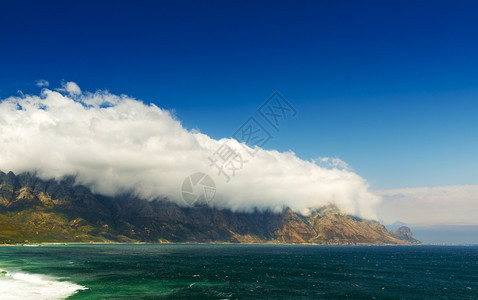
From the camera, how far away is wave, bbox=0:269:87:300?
88375mm

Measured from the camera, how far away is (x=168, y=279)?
131 metres

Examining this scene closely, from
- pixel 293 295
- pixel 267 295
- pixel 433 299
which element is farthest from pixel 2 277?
pixel 433 299

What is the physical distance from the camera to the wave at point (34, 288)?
3479 inches

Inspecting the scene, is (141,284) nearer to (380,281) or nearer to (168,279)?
(168,279)

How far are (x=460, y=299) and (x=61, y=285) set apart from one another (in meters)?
135

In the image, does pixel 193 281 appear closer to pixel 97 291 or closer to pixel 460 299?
pixel 97 291

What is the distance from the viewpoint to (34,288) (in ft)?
326

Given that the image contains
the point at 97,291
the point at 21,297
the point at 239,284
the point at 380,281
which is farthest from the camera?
the point at 380,281

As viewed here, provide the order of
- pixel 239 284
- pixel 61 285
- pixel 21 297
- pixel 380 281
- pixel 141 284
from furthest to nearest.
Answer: pixel 380 281 < pixel 239 284 < pixel 141 284 < pixel 61 285 < pixel 21 297

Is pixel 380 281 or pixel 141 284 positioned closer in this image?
pixel 141 284

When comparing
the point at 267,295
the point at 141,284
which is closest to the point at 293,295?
the point at 267,295

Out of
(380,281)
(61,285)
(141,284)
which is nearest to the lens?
(61,285)

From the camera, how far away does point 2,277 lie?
12006 cm

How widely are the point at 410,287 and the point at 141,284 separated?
107212mm
